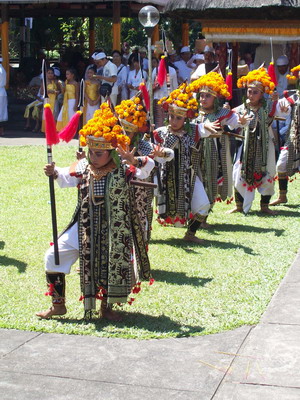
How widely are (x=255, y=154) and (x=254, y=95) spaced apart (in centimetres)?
78

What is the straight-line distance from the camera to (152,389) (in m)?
5.23

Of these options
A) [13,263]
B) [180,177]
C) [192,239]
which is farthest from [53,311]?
[192,239]

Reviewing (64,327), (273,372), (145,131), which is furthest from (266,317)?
(145,131)

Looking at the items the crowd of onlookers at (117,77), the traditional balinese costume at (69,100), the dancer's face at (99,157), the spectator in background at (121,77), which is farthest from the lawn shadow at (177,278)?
the spectator in background at (121,77)

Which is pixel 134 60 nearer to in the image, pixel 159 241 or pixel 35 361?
pixel 159 241

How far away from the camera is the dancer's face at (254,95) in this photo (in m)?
10.4

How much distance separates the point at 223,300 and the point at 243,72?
34.7ft

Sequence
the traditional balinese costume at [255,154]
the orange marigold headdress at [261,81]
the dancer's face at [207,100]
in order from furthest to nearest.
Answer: the traditional balinese costume at [255,154] < the orange marigold headdress at [261,81] < the dancer's face at [207,100]

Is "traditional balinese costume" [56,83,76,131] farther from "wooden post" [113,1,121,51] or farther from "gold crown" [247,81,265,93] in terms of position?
"gold crown" [247,81,265,93]

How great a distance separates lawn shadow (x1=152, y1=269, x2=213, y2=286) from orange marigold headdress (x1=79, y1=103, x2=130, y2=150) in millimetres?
1879

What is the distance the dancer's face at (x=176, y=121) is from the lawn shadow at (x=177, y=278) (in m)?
1.62

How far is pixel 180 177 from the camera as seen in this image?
9.01m

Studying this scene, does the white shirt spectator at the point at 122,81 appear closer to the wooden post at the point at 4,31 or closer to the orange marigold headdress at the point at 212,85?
the wooden post at the point at 4,31

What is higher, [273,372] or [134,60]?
[134,60]
